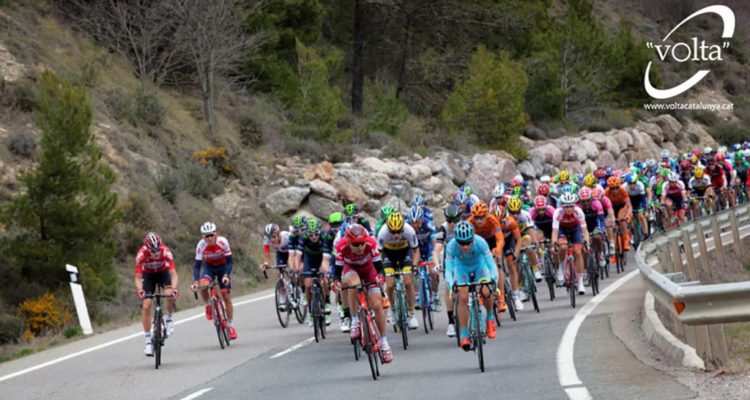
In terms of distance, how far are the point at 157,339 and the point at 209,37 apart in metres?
26.6

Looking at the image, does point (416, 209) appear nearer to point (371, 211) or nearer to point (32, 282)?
point (32, 282)

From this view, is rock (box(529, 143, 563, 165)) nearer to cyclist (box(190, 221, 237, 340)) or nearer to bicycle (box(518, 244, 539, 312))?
bicycle (box(518, 244, 539, 312))

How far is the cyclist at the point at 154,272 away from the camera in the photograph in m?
15.5

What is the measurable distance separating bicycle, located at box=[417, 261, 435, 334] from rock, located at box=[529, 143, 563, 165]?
33568mm

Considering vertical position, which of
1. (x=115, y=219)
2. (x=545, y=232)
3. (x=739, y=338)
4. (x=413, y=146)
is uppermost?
(x=413, y=146)

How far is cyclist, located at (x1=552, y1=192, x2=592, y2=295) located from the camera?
1906 centimetres

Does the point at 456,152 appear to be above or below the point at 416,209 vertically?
above

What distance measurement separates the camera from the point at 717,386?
9344 mm

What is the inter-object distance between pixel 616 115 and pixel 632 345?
49850mm

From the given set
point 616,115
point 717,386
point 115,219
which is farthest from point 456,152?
point 717,386

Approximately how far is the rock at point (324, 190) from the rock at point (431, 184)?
15.9 feet

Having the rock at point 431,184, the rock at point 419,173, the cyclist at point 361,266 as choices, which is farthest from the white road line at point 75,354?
the rock at point 431,184

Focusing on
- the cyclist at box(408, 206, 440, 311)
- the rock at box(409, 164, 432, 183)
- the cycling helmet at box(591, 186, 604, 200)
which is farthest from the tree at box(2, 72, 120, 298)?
the rock at box(409, 164, 432, 183)

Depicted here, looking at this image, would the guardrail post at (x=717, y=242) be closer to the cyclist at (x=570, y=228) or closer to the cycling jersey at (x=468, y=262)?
the cyclist at (x=570, y=228)
